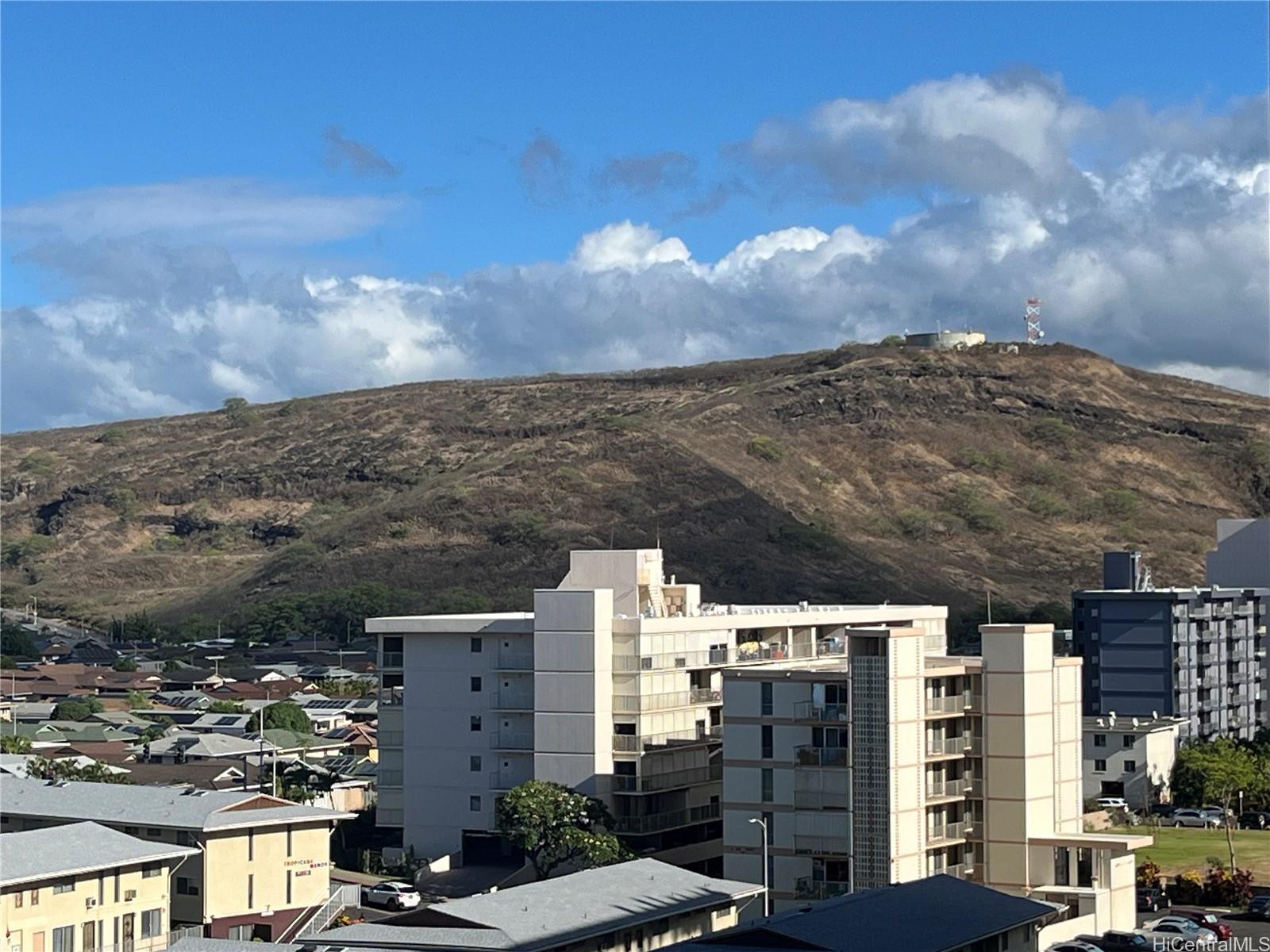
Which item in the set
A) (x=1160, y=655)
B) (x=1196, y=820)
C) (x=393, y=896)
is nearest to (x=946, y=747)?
(x=393, y=896)

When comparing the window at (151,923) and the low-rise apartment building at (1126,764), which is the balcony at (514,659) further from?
the low-rise apartment building at (1126,764)

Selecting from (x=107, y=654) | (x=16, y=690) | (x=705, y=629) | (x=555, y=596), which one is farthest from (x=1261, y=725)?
(x=107, y=654)

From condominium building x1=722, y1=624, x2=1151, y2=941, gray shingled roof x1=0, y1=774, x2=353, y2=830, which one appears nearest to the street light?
condominium building x1=722, y1=624, x2=1151, y2=941

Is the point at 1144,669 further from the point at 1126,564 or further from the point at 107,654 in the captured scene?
the point at 107,654

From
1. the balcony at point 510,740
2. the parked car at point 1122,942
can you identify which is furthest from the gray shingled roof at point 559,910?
the balcony at point 510,740

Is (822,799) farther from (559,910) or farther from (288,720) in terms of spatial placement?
(288,720)

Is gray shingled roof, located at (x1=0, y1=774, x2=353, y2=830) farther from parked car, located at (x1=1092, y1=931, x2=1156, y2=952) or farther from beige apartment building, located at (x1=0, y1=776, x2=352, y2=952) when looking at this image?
parked car, located at (x1=1092, y1=931, x2=1156, y2=952)
